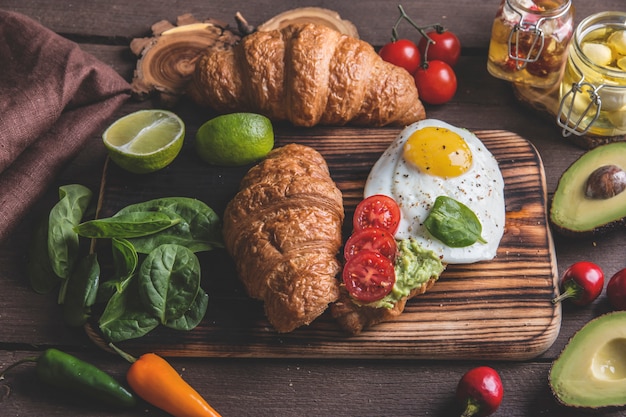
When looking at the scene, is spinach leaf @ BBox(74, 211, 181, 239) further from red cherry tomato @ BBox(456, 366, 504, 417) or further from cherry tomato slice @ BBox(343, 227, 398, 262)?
red cherry tomato @ BBox(456, 366, 504, 417)

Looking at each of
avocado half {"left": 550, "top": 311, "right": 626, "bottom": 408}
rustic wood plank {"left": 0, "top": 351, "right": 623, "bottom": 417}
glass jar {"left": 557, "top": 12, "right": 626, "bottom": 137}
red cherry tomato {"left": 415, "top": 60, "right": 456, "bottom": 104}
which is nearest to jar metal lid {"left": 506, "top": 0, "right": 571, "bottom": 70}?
glass jar {"left": 557, "top": 12, "right": 626, "bottom": 137}

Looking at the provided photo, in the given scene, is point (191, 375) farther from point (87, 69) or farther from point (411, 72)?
point (411, 72)

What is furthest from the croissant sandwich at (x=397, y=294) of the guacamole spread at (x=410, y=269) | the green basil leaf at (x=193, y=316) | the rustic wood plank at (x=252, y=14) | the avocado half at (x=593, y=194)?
the rustic wood plank at (x=252, y=14)

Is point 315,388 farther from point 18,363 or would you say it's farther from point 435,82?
point 435,82

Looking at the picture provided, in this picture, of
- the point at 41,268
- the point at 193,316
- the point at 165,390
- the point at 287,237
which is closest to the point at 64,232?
the point at 41,268

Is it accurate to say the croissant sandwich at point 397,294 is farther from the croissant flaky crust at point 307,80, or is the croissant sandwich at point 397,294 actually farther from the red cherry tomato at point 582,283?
the croissant flaky crust at point 307,80

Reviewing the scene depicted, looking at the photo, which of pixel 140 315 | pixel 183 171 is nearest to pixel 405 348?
pixel 140 315
